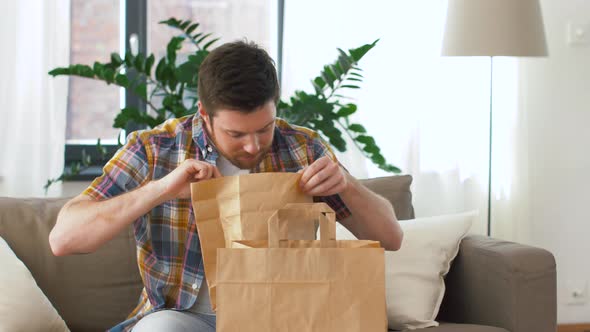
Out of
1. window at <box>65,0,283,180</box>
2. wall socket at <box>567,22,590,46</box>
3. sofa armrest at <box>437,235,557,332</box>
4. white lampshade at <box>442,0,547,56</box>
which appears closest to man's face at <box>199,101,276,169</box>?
sofa armrest at <box>437,235,557,332</box>

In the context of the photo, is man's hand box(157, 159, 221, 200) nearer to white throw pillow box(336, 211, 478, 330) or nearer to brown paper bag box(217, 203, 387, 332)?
brown paper bag box(217, 203, 387, 332)

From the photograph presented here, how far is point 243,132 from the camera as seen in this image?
1.75 metres

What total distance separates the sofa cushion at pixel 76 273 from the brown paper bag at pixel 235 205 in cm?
84

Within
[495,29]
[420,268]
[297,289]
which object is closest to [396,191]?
[420,268]

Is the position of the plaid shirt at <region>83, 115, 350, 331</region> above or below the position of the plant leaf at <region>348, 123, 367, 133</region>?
below

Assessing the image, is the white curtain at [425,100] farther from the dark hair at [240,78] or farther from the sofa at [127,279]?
the dark hair at [240,78]

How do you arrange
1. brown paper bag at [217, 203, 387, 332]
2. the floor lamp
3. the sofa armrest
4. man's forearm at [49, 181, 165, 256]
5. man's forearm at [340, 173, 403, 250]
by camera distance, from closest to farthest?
brown paper bag at [217, 203, 387, 332], man's forearm at [49, 181, 165, 256], man's forearm at [340, 173, 403, 250], the sofa armrest, the floor lamp

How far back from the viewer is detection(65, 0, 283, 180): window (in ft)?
11.2

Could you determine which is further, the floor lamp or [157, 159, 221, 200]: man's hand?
the floor lamp

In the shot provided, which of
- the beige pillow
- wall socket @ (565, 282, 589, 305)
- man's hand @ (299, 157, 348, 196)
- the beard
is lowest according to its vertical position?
wall socket @ (565, 282, 589, 305)

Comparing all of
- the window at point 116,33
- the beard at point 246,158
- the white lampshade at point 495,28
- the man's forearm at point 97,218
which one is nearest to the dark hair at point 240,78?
the beard at point 246,158

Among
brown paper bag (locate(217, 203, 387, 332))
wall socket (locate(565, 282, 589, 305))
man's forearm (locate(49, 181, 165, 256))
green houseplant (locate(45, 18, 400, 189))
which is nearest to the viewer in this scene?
brown paper bag (locate(217, 203, 387, 332))

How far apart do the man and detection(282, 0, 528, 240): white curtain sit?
137cm

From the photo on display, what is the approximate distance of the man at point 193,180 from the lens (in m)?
1.68
